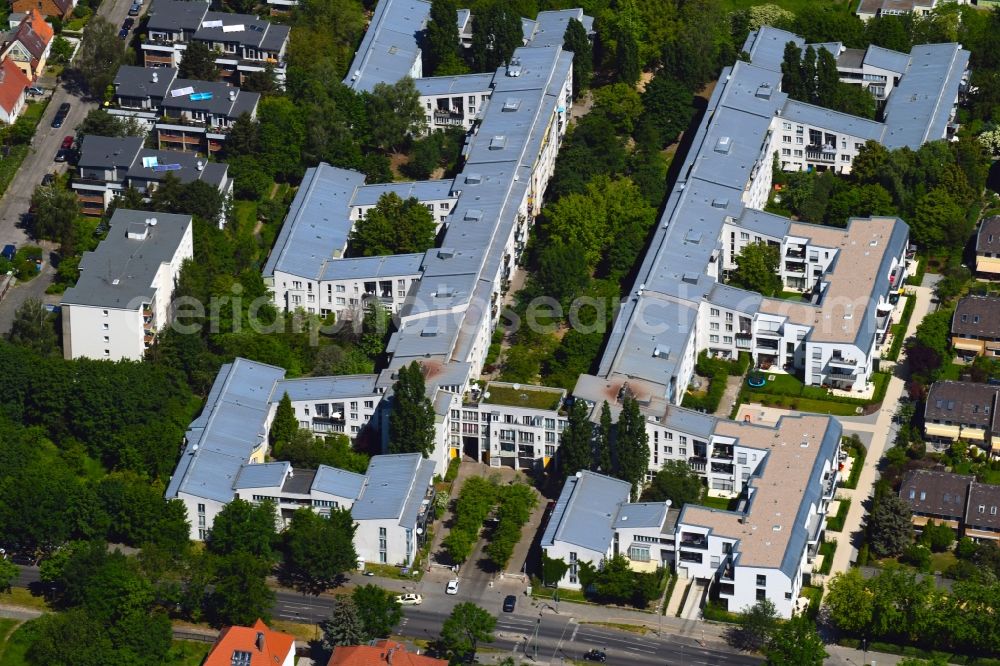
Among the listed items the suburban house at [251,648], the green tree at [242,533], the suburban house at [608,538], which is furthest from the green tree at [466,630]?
the green tree at [242,533]

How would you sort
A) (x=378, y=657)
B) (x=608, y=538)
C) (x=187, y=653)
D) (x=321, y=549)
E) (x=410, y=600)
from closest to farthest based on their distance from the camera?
(x=378, y=657)
(x=187, y=653)
(x=321, y=549)
(x=410, y=600)
(x=608, y=538)

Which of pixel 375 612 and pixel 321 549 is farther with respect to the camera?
pixel 321 549

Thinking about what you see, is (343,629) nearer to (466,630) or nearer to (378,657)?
(378,657)

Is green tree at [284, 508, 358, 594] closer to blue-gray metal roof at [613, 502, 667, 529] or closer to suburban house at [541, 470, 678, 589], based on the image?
suburban house at [541, 470, 678, 589]

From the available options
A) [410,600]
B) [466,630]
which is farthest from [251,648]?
[466,630]

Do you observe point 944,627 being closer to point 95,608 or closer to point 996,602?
point 996,602

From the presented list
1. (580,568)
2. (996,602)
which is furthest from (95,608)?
(996,602)
